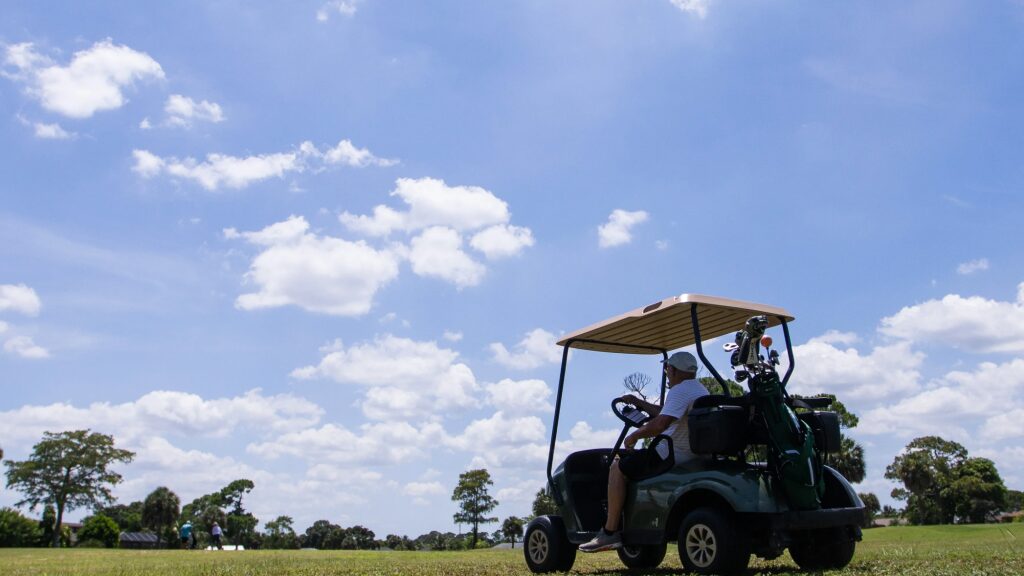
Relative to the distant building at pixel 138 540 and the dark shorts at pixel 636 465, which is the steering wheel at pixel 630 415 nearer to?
the dark shorts at pixel 636 465

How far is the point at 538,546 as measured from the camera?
29.7 feet

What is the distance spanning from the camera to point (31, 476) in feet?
247

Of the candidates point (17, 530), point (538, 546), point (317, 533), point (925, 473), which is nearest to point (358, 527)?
point (317, 533)

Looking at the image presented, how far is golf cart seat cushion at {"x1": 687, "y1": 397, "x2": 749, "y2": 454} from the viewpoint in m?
7.11

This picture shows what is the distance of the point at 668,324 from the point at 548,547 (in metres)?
2.80

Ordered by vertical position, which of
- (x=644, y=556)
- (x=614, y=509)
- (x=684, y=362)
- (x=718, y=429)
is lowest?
(x=644, y=556)

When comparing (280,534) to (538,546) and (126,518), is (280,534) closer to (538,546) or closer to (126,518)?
(126,518)

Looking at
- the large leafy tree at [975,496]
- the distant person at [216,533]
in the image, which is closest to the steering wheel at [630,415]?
the distant person at [216,533]

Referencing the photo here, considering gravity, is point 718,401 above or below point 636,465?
above

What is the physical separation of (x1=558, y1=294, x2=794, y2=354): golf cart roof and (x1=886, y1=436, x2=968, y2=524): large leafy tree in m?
70.7

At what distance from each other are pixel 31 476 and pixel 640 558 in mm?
81595

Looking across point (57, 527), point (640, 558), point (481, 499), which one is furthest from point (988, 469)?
point (57, 527)

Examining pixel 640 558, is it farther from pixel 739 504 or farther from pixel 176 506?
pixel 176 506

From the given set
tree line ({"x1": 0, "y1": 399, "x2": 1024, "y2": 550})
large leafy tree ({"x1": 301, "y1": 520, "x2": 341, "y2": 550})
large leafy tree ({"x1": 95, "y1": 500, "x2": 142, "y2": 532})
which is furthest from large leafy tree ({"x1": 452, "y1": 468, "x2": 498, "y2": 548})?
large leafy tree ({"x1": 95, "y1": 500, "x2": 142, "y2": 532})
